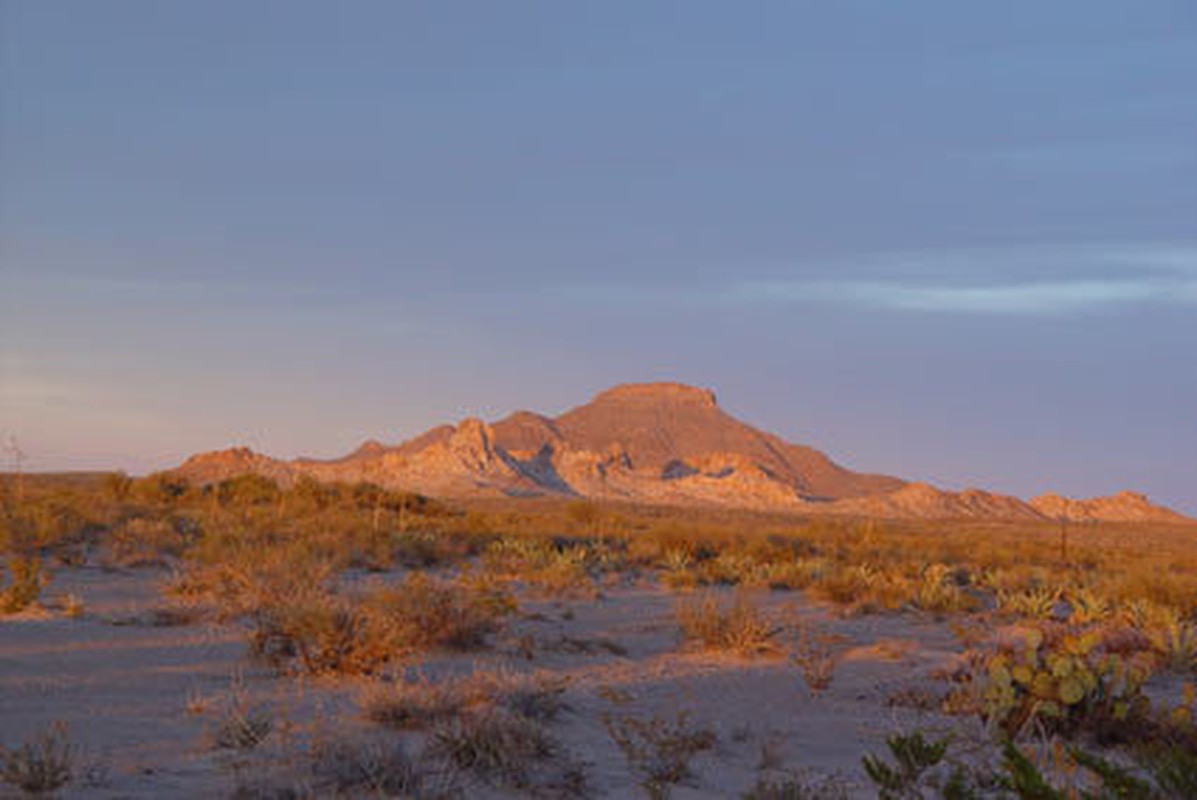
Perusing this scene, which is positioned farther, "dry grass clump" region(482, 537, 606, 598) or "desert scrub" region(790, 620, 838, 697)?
"dry grass clump" region(482, 537, 606, 598)

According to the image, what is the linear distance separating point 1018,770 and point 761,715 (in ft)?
14.9

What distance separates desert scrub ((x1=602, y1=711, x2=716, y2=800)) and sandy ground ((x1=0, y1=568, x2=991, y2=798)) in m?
0.09

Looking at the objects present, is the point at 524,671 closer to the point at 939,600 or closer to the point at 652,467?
the point at 939,600

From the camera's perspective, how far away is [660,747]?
6324 mm

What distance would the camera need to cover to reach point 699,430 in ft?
422

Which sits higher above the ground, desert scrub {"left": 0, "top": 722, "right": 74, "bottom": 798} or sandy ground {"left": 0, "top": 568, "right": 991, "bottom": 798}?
desert scrub {"left": 0, "top": 722, "right": 74, "bottom": 798}

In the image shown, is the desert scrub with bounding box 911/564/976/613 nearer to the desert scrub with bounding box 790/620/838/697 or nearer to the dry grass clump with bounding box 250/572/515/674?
the desert scrub with bounding box 790/620/838/697

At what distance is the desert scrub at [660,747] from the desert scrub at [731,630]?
9.35ft

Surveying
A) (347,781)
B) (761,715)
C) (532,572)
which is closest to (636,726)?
(761,715)

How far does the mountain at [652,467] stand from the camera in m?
90.9

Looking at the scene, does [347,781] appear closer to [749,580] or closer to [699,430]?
[749,580]

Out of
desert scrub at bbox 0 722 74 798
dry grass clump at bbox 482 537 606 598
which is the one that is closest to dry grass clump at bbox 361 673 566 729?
desert scrub at bbox 0 722 74 798

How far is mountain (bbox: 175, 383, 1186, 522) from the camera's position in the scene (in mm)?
90938

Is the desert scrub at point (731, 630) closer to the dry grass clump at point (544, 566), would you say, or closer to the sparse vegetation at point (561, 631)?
the sparse vegetation at point (561, 631)
